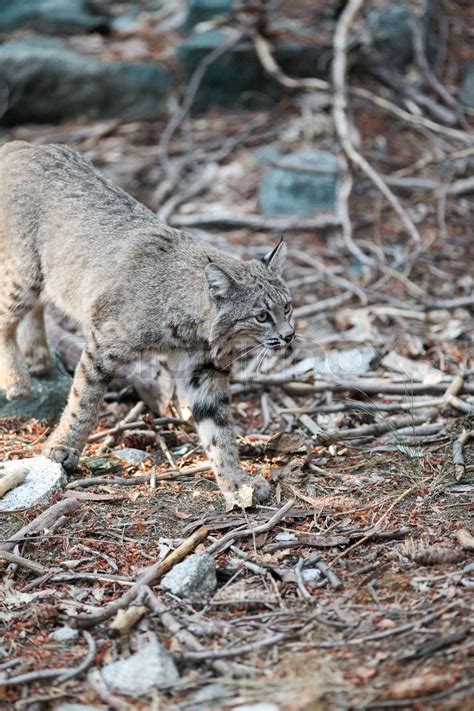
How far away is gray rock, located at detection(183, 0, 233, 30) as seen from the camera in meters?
A: 13.0

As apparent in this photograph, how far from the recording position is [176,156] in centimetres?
1159

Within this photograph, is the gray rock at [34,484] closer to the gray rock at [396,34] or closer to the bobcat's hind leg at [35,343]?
the bobcat's hind leg at [35,343]

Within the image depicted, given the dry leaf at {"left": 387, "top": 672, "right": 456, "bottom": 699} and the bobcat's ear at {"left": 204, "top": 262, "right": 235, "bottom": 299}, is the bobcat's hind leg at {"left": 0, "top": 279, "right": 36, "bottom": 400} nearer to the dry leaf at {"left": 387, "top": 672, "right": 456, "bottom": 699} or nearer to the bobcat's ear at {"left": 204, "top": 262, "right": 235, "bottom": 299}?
the bobcat's ear at {"left": 204, "top": 262, "right": 235, "bottom": 299}

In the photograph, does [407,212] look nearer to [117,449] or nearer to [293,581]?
[117,449]

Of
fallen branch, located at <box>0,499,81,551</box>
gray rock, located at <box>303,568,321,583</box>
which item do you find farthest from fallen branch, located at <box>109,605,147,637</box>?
fallen branch, located at <box>0,499,81,551</box>

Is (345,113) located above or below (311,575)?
below

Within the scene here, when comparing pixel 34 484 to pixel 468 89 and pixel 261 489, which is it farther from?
pixel 468 89

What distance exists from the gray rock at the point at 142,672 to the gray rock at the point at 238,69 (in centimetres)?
951

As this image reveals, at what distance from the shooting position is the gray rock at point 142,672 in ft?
11.7

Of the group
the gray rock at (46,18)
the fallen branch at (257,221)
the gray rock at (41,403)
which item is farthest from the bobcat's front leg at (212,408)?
the gray rock at (46,18)

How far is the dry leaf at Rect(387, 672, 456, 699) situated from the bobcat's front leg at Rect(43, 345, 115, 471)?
284cm

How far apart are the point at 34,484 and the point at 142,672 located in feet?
6.47

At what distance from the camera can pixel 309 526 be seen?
493 cm

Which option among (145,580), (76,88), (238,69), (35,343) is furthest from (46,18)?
(145,580)
